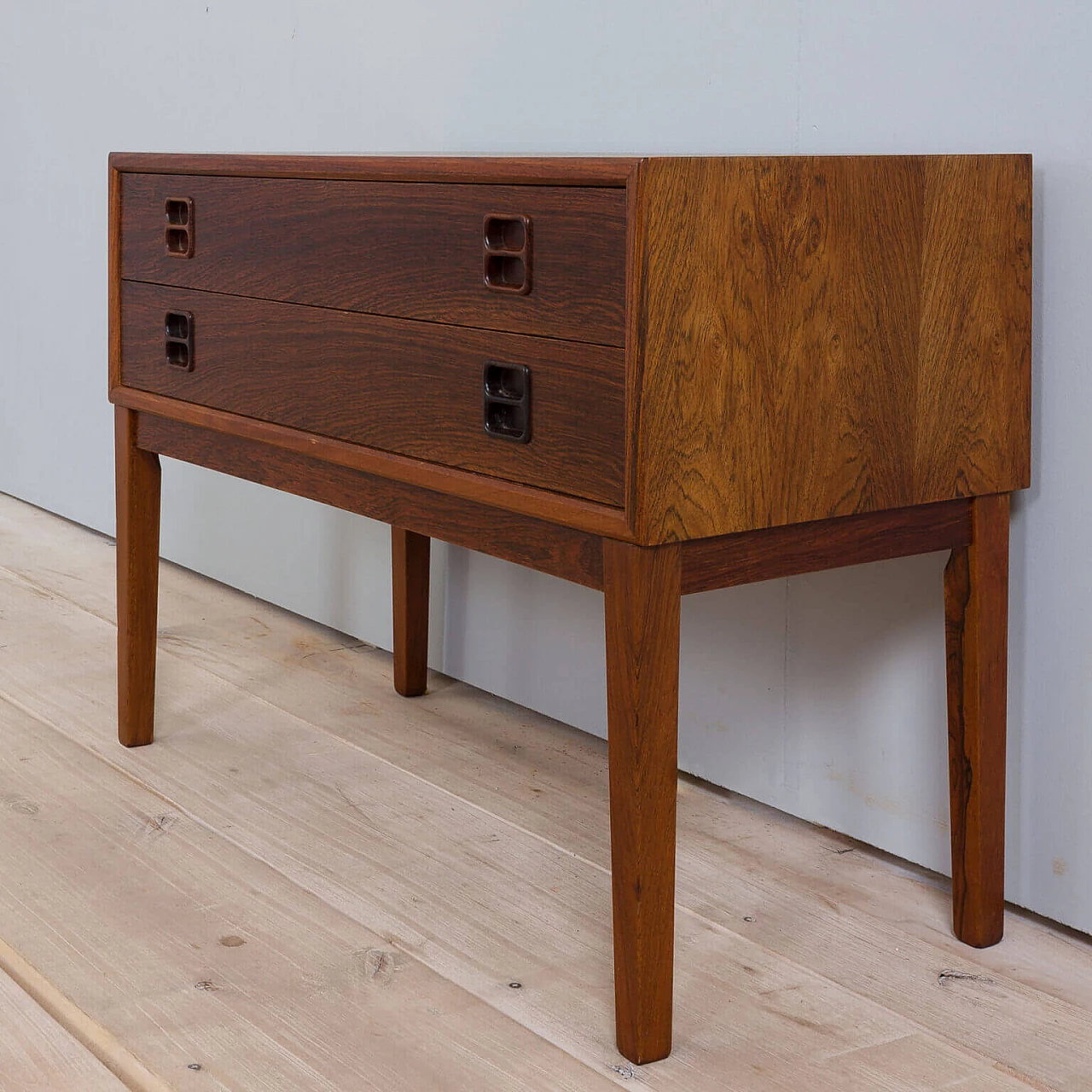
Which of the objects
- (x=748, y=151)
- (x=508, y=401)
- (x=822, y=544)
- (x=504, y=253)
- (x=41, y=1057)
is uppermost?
(x=748, y=151)

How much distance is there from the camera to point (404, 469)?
1276mm

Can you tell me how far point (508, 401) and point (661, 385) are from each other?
154 millimetres

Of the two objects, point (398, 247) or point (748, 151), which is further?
point (748, 151)

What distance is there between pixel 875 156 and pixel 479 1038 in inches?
28.4

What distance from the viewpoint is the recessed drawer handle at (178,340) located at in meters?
1.59

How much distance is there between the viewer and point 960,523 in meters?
1.27

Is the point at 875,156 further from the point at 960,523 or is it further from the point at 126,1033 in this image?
the point at 126,1033

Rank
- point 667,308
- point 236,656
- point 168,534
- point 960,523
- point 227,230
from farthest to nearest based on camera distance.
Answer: point 168,534
point 236,656
point 227,230
point 960,523
point 667,308

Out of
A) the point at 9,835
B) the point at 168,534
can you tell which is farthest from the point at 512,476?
the point at 168,534

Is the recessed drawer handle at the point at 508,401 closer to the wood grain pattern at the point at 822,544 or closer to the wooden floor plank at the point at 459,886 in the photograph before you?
the wood grain pattern at the point at 822,544

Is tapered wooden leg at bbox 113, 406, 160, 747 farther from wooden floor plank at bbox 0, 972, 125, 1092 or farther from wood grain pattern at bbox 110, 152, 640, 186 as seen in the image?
wooden floor plank at bbox 0, 972, 125, 1092

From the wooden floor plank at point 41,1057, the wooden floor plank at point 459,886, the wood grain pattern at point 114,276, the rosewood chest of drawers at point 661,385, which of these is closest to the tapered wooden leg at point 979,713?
the rosewood chest of drawers at point 661,385

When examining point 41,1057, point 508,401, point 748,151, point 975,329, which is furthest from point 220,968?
point 748,151

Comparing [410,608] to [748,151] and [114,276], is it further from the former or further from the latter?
[748,151]
